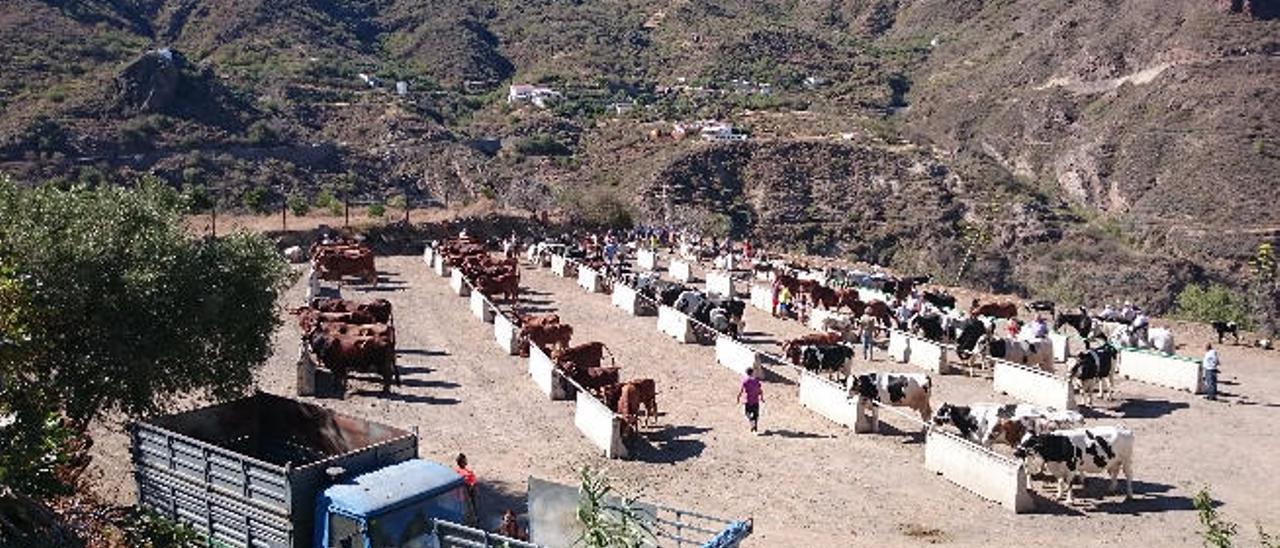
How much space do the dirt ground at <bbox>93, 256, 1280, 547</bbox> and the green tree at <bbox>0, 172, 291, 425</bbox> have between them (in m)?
2.14

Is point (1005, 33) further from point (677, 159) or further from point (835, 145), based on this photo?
point (677, 159)

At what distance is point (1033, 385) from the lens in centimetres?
2459

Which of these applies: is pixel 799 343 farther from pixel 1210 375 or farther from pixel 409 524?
pixel 409 524

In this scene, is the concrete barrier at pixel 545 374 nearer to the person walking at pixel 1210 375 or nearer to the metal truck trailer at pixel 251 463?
the metal truck trailer at pixel 251 463

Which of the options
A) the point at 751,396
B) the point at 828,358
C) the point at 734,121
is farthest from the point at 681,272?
the point at 734,121

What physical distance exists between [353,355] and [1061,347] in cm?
1793

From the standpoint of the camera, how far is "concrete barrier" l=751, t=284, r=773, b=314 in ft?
124

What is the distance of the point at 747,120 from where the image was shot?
96.8m

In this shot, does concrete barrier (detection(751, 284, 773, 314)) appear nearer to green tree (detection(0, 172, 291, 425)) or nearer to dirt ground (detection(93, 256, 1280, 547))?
dirt ground (detection(93, 256, 1280, 547))

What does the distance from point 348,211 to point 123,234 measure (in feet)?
140

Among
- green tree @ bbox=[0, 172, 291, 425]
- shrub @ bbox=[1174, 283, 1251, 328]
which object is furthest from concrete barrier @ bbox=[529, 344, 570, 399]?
shrub @ bbox=[1174, 283, 1251, 328]

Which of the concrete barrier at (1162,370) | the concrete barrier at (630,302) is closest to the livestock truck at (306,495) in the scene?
the concrete barrier at (1162,370)

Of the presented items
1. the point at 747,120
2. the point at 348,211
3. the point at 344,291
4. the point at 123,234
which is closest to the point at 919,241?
the point at 747,120

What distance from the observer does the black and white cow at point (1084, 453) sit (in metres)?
18.0
